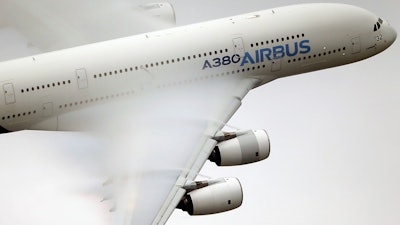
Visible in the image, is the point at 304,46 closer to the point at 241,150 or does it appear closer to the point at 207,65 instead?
the point at 207,65

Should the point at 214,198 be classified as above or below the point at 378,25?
below

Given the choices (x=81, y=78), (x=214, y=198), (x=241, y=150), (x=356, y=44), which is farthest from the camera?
(x=356, y=44)

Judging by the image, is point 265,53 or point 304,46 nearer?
point 265,53

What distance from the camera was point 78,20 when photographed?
56156mm

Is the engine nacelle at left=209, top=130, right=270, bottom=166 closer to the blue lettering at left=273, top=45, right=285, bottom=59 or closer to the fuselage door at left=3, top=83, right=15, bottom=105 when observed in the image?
the blue lettering at left=273, top=45, right=285, bottom=59

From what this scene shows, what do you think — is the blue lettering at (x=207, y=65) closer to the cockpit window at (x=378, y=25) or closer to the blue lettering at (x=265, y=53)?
Answer: the blue lettering at (x=265, y=53)

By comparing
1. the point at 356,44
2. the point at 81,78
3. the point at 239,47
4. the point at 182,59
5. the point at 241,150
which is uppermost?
the point at 239,47

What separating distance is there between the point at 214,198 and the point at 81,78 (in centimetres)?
984

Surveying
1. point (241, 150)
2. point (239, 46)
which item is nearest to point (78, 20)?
point (239, 46)

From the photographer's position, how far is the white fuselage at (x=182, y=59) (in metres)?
50.8

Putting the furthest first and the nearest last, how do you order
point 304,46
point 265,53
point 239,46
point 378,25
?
point 378,25 < point 304,46 < point 265,53 < point 239,46

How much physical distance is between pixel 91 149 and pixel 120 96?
3.31 meters

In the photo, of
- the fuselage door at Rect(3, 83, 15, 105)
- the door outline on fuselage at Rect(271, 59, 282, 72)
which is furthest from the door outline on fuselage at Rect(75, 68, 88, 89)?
the door outline on fuselage at Rect(271, 59, 282, 72)

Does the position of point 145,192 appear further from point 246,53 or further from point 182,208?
point 246,53
